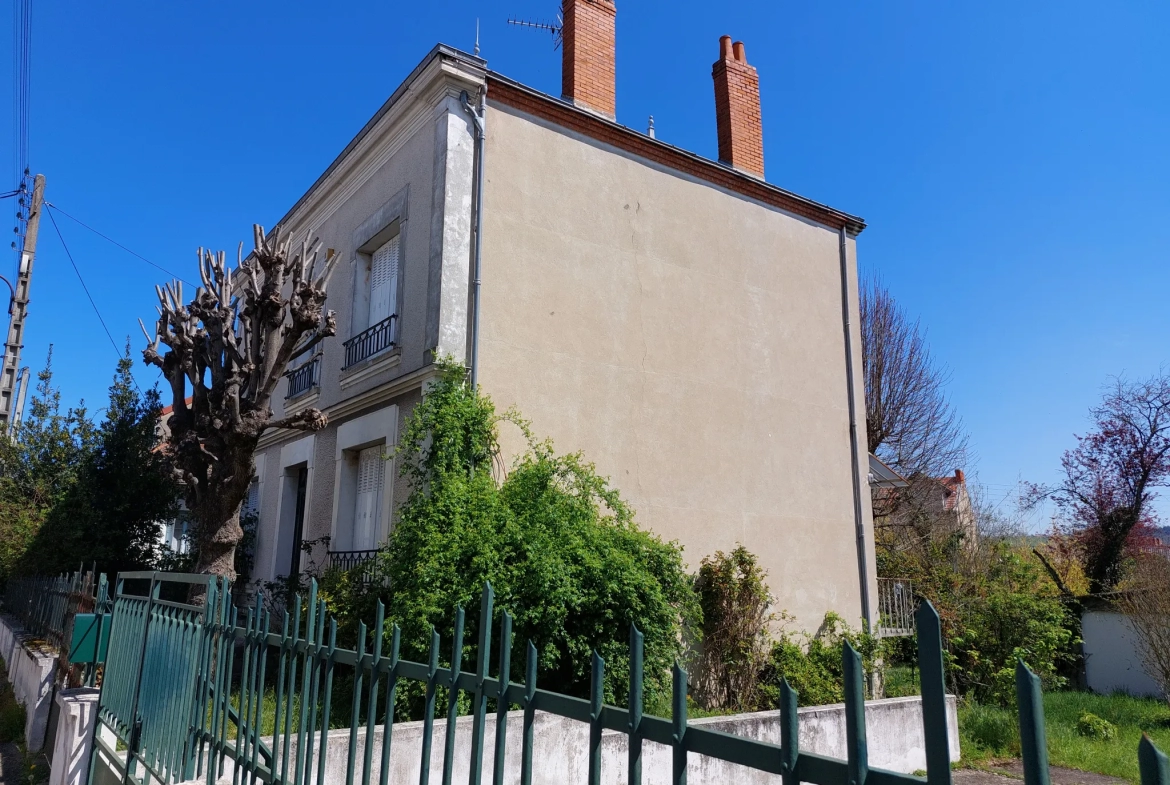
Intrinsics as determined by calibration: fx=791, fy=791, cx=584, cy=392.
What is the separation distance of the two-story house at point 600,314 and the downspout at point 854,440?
0.05 metres

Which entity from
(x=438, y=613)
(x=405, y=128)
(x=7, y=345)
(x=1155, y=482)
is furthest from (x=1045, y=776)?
(x=1155, y=482)

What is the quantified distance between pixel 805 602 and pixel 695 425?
309cm

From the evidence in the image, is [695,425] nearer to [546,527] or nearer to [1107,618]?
[546,527]

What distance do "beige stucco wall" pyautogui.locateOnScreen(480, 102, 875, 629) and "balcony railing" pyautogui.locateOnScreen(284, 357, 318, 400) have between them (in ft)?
14.5

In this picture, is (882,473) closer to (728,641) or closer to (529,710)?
(728,641)

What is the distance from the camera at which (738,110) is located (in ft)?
41.7

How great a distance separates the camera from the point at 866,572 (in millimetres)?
12211

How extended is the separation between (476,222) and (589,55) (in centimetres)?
357

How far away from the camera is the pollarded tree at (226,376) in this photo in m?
7.84

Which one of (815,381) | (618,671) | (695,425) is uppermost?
(815,381)

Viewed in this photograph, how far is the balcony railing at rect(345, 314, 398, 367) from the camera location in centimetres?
1031

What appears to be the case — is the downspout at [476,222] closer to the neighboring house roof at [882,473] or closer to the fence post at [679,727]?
the fence post at [679,727]

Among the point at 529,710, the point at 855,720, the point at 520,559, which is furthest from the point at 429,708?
the point at 520,559

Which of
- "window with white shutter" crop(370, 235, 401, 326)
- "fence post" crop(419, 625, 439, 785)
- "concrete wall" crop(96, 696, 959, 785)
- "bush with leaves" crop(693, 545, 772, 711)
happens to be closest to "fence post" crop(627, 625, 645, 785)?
"fence post" crop(419, 625, 439, 785)
